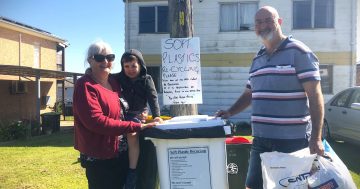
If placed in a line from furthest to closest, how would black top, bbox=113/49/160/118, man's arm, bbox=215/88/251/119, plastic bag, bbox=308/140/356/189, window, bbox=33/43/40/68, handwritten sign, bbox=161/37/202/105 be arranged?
window, bbox=33/43/40/68 < handwritten sign, bbox=161/37/202/105 < man's arm, bbox=215/88/251/119 < black top, bbox=113/49/160/118 < plastic bag, bbox=308/140/356/189

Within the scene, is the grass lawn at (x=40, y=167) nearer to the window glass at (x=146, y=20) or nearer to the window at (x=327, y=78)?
the window glass at (x=146, y=20)

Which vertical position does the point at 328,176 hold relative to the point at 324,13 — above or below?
below

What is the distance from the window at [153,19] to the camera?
14.6 m

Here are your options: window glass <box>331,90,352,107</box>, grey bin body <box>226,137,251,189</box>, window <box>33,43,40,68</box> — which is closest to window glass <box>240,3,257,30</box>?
window glass <box>331,90,352,107</box>

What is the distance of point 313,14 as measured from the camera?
13688 mm

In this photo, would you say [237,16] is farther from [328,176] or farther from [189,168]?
[328,176]

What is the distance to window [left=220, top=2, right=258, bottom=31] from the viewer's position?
14.0 metres

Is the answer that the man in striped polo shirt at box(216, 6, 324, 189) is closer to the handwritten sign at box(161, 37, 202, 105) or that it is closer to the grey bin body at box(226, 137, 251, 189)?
the grey bin body at box(226, 137, 251, 189)

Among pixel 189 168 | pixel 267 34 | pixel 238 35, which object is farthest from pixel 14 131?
pixel 267 34

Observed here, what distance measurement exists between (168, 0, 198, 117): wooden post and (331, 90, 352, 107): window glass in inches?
191

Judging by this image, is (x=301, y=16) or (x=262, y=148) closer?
(x=262, y=148)

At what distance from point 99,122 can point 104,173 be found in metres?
0.50

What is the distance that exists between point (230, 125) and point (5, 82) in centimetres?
1727

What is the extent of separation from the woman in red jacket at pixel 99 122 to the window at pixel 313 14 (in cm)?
1173
